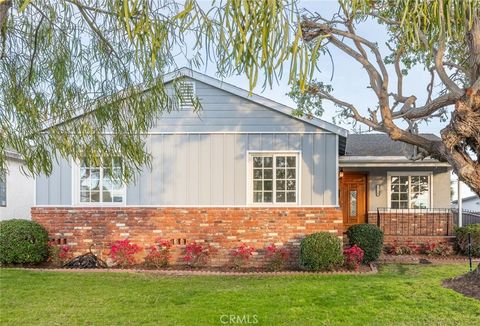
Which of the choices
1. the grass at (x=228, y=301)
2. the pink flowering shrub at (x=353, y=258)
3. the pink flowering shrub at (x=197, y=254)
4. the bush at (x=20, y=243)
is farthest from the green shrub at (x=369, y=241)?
the bush at (x=20, y=243)

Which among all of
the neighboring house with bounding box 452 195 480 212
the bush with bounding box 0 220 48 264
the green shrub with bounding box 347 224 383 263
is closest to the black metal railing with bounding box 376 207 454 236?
the green shrub with bounding box 347 224 383 263

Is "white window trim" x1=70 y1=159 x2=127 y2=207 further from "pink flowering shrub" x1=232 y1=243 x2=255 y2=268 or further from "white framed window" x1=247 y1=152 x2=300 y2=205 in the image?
"white framed window" x1=247 y1=152 x2=300 y2=205

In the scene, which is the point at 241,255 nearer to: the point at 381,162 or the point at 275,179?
the point at 275,179

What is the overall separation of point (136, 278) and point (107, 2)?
6948 millimetres

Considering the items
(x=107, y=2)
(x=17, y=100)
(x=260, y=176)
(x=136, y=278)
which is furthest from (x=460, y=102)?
(x=136, y=278)

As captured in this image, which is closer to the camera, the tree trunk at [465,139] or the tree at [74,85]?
the tree at [74,85]

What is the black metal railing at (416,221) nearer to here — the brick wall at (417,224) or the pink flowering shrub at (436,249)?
the brick wall at (417,224)

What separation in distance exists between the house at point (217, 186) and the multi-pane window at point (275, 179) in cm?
3

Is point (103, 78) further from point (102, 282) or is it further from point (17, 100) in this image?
point (102, 282)

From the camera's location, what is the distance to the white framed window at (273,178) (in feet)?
35.7

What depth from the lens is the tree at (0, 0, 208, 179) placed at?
12.5ft

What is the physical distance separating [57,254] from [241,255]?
15.5 ft

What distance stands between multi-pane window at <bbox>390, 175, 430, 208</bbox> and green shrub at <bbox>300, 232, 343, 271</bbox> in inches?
197

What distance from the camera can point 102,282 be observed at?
28.9ft
